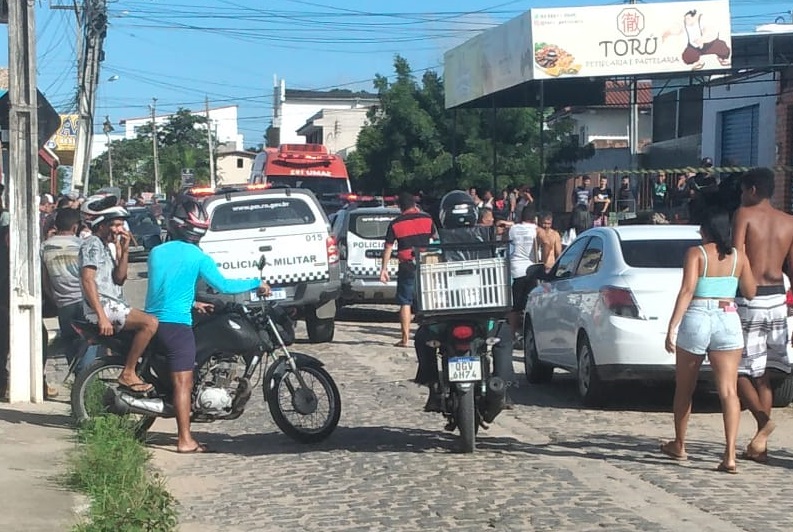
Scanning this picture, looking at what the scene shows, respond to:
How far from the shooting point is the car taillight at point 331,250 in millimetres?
14766

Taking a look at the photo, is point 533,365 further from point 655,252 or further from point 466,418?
point 466,418

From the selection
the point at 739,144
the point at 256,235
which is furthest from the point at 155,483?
the point at 739,144

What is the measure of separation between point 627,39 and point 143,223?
21647 millimetres

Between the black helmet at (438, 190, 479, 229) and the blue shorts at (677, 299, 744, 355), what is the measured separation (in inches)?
93.1

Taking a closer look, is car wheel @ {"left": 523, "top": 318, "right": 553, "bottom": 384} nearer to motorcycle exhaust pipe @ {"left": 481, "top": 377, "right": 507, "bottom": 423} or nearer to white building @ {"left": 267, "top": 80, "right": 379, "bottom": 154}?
motorcycle exhaust pipe @ {"left": 481, "top": 377, "right": 507, "bottom": 423}

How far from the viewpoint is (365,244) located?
17.7 meters

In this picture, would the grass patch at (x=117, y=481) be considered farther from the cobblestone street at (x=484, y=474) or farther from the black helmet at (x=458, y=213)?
the black helmet at (x=458, y=213)

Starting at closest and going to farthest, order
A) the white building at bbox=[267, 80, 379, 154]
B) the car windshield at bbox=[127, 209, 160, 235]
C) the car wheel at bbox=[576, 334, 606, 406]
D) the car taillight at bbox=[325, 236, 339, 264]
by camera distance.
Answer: the car wheel at bbox=[576, 334, 606, 406] < the car taillight at bbox=[325, 236, 339, 264] < the car windshield at bbox=[127, 209, 160, 235] < the white building at bbox=[267, 80, 379, 154]

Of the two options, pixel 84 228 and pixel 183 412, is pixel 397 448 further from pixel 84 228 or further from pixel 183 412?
pixel 84 228

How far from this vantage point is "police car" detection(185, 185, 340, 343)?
14312 mm

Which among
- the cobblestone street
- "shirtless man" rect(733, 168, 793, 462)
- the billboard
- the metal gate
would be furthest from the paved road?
the metal gate

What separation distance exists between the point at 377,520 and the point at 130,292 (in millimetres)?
19215

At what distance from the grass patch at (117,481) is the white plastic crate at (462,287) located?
85.5 inches

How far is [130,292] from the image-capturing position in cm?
2498
